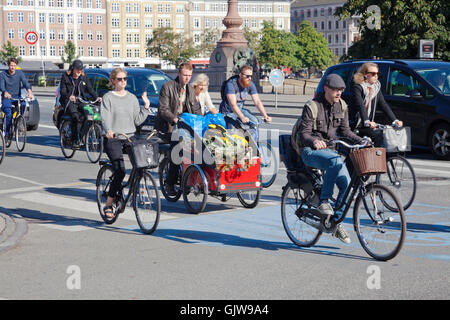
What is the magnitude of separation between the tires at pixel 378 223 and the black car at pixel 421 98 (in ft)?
25.7

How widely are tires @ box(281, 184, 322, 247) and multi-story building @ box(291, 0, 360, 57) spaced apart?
155m

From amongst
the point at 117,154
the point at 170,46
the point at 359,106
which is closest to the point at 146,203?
the point at 117,154

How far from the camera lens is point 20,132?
51.6 feet

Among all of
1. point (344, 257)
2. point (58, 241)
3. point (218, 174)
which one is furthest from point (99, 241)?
point (344, 257)

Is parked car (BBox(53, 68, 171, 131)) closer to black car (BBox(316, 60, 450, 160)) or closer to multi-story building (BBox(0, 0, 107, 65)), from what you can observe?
black car (BBox(316, 60, 450, 160))

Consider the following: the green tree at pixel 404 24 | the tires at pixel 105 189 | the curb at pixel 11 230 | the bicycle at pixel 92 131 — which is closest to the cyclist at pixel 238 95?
the tires at pixel 105 189

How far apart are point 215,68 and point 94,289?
148ft

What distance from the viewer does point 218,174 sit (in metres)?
8.86

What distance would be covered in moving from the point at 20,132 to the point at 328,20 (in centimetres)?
15590

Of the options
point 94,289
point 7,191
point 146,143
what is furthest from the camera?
point 7,191

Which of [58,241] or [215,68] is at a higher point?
[215,68]

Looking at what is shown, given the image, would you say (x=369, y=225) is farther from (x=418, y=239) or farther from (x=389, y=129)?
(x=389, y=129)

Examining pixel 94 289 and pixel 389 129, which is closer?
pixel 94 289
